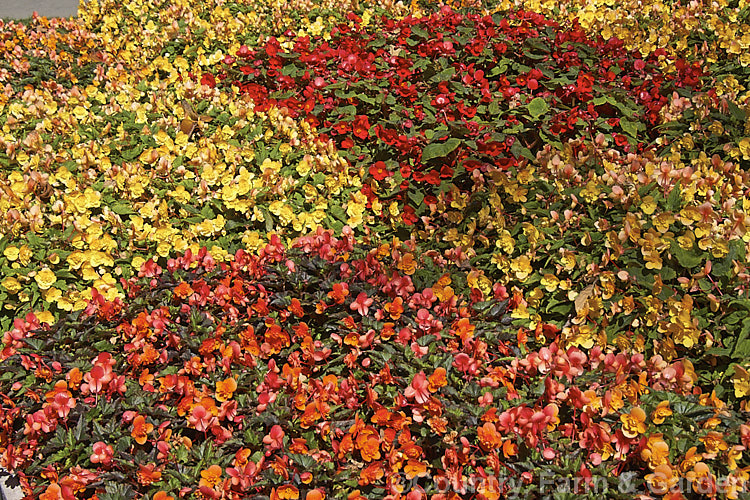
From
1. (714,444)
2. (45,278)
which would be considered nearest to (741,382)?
(714,444)

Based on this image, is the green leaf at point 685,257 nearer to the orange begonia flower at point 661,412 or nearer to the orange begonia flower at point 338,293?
the orange begonia flower at point 661,412

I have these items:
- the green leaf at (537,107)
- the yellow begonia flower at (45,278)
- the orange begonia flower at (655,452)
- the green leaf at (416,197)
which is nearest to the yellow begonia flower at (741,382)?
the orange begonia flower at (655,452)

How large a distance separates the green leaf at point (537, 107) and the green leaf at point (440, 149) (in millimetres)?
464

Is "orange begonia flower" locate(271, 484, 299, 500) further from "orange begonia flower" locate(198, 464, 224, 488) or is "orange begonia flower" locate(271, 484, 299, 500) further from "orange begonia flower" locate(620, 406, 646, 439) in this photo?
"orange begonia flower" locate(620, 406, 646, 439)

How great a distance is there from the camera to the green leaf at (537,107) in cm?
309

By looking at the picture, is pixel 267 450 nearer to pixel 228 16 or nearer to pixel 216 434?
pixel 216 434

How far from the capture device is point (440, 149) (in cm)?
291

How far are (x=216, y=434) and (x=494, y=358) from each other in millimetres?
1009

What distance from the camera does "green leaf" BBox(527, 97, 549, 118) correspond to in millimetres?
3088

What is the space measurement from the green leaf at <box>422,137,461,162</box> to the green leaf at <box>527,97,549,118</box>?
0.46 meters

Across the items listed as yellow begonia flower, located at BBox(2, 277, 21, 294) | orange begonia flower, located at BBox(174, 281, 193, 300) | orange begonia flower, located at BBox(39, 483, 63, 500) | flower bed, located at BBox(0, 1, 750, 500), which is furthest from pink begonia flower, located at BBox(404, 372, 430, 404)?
yellow begonia flower, located at BBox(2, 277, 21, 294)

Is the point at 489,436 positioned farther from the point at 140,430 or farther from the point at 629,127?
the point at 629,127

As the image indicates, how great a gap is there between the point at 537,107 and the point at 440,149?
24.0 inches

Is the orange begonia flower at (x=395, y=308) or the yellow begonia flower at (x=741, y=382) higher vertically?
the orange begonia flower at (x=395, y=308)
